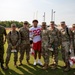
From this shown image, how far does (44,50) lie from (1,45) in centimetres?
184

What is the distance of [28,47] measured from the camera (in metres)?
9.79

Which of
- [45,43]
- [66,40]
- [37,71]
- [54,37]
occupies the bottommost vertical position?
[37,71]

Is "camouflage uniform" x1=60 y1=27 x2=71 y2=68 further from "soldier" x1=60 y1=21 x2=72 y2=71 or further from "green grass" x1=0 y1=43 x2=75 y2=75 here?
"green grass" x1=0 y1=43 x2=75 y2=75

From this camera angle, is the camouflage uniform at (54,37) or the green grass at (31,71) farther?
the camouflage uniform at (54,37)

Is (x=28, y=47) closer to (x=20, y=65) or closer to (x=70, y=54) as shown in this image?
(x=20, y=65)

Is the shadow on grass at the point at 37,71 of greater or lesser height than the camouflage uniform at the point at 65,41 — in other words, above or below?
below

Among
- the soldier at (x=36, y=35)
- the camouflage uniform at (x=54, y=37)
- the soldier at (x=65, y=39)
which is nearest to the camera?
the soldier at (x=65, y=39)

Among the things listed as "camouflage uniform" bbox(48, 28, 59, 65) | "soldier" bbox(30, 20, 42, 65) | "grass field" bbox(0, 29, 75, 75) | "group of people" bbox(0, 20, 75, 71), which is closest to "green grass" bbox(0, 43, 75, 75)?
"grass field" bbox(0, 29, 75, 75)

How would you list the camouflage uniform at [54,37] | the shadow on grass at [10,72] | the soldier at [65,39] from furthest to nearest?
the camouflage uniform at [54,37], the soldier at [65,39], the shadow on grass at [10,72]

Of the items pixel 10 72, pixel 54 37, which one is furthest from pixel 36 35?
pixel 10 72

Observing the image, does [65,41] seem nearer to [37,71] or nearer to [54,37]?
[54,37]

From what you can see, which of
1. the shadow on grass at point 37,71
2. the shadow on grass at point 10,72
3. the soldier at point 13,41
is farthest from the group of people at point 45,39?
the shadow on grass at point 10,72

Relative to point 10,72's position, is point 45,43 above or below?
above

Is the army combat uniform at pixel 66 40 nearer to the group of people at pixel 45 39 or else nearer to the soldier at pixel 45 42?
the group of people at pixel 45 39
